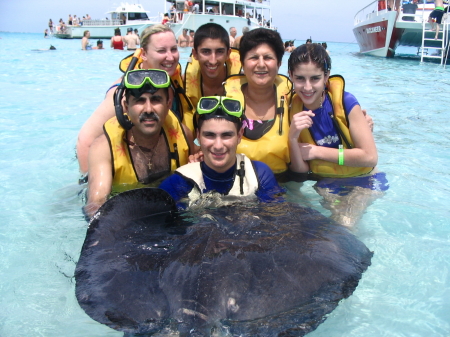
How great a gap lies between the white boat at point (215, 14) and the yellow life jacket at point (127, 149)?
31896mm

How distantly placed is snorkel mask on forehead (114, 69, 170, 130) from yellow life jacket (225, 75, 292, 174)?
0.97m

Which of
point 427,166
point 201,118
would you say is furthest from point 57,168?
point 427,166

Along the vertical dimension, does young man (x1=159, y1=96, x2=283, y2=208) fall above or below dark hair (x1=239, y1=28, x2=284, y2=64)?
below

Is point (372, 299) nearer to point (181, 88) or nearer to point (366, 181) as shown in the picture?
point (366, 181)

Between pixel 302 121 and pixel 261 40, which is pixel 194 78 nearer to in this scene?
pixel 261 40

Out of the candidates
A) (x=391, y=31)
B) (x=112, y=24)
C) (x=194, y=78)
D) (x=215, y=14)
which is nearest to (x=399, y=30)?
(x=391, y=31)

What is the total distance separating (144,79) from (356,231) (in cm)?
257

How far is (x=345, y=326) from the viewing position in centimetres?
276

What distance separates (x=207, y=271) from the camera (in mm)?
2406

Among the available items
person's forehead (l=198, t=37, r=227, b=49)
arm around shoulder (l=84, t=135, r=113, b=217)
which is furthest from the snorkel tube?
person's forehead (l=198, t=37, r=227, b=49)

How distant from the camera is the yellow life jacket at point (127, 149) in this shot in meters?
3.91

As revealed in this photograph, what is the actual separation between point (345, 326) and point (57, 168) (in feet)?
17.5

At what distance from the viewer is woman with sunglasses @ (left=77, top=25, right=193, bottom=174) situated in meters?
4.67

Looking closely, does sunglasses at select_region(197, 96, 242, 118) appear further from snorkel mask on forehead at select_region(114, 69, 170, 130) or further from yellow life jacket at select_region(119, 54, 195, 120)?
yellow life jacket at select_region(119, 54, 195, 120)
